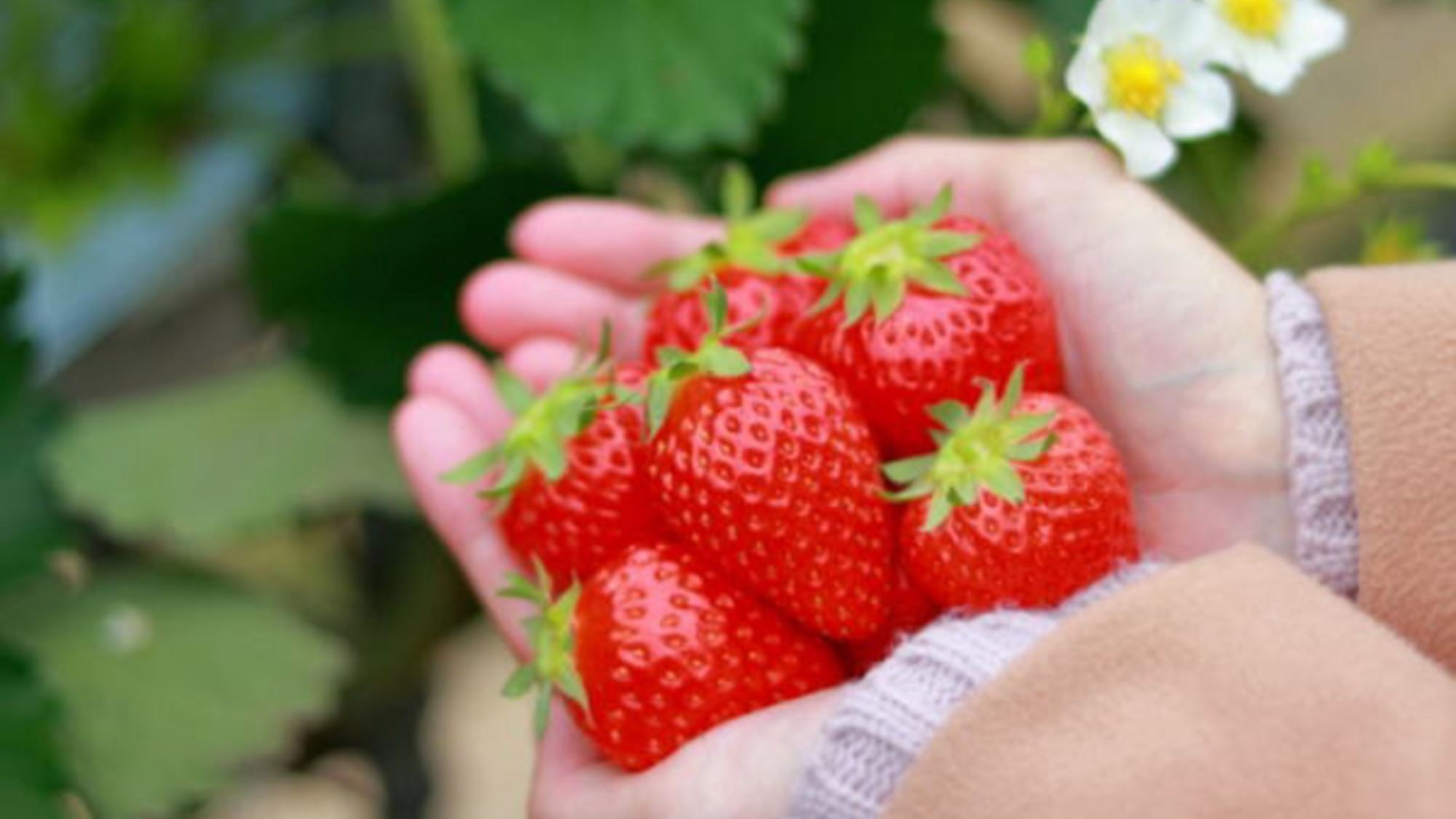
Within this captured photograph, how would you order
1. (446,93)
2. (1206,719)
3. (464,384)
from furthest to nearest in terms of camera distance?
(446,93)
(464,384)
(1206,719)

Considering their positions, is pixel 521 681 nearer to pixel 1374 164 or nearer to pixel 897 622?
pixel 897 622

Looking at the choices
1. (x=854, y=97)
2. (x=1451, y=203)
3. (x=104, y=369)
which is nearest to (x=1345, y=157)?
(x=1451, y=203)

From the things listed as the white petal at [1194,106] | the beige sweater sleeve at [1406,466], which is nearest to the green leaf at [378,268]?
the white petal at [1194,106]

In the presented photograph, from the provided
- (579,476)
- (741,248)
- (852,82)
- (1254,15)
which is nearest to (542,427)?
(579,476)

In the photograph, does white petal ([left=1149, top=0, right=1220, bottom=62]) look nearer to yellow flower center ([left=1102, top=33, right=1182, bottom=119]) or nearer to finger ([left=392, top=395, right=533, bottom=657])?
yellow flower center ([left=1102, top=33, right=1182, bottom=119])

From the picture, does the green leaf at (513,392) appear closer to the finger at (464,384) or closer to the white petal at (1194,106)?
the finger at (464,384)
